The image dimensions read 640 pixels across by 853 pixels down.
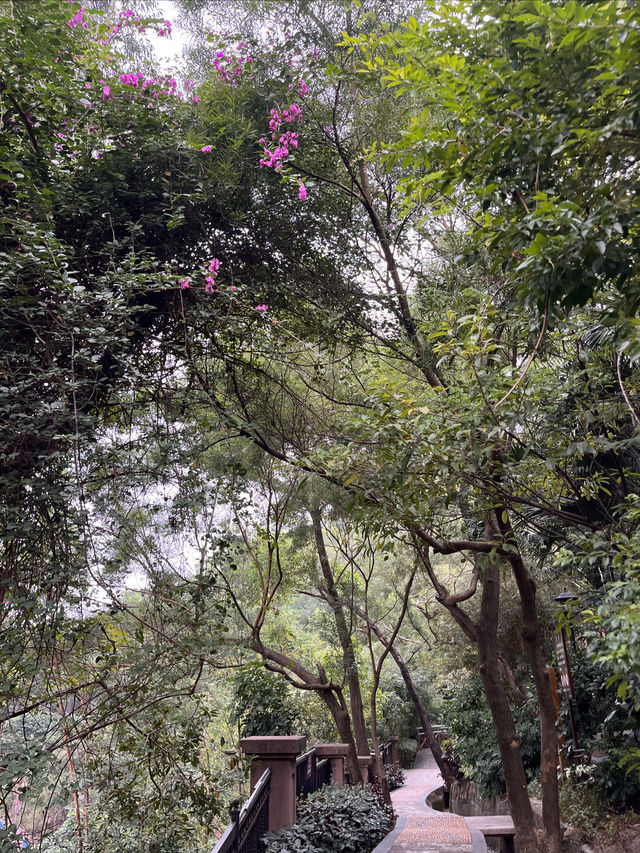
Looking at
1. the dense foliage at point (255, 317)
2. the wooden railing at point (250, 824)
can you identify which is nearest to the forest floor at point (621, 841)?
the dense foliage at point (255, 317)

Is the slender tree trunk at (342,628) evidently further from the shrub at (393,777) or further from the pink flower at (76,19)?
the pink flower at (76,19)

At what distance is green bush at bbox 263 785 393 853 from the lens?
189 inches

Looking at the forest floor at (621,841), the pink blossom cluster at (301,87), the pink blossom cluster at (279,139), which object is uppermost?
the pink blossom cluster at (301,87)

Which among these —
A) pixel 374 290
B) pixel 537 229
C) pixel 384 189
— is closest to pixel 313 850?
pixel 374 290

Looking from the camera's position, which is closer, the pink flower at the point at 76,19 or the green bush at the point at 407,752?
the pink flower at the point at 76,19

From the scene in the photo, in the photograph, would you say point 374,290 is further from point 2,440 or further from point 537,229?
point 2,440

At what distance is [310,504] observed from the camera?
26.3 feet

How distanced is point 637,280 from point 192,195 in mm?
2745

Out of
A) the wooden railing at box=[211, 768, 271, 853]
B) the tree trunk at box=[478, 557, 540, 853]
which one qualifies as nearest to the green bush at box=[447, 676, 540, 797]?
the tree trunk at box=[478, 557, 540, 853]

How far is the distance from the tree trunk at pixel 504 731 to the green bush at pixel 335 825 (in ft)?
5.57

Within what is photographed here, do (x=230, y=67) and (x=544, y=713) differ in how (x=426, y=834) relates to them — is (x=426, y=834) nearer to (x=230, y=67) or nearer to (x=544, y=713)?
(x=544, y=713)

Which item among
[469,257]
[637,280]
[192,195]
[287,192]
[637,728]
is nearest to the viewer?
[637,280]

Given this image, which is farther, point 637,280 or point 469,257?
point 469,257

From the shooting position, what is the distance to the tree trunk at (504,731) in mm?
5234
